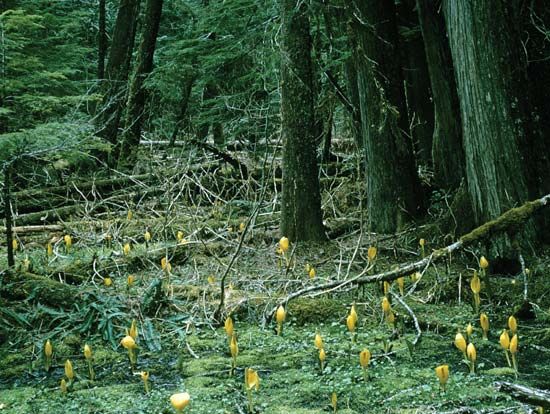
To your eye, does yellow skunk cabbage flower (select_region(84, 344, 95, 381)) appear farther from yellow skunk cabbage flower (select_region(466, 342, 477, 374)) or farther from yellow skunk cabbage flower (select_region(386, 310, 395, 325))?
yellow skunk cabbage flower (select_region(466, 342, 477, 374))

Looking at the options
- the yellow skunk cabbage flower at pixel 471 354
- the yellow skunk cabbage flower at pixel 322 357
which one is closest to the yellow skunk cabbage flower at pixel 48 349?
the yellow skunk cabbage flower at pixel 322 357

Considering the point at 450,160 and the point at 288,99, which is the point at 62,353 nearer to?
the point at 288,99

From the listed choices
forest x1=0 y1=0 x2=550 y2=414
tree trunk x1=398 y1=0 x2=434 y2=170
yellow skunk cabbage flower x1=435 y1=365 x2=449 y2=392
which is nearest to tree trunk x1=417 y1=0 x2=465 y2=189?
forest x1=0 y1=0 x2=550 y2=414

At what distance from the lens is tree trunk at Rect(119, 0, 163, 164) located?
13727 millimetres

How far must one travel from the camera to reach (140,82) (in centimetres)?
1451

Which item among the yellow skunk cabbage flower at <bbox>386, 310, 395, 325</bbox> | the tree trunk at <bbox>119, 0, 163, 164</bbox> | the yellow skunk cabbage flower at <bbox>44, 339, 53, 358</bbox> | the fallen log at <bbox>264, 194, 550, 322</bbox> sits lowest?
the yellow skunk cabbage flower at <bbox>44, 339, 53, 358</bbox>

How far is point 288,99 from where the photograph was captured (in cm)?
869

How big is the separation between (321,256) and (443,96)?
306cm

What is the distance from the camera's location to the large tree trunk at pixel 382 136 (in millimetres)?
8914

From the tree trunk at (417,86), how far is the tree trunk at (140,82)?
5238 mm

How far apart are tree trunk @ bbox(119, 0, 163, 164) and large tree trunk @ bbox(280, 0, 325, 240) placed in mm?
5555

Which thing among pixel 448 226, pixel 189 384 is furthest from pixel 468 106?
pixel 189 384

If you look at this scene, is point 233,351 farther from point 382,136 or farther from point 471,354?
point 382,136

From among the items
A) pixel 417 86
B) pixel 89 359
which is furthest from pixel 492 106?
pixel 417 86
